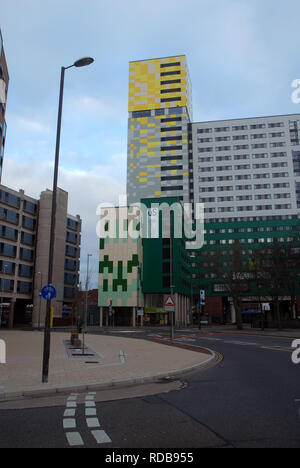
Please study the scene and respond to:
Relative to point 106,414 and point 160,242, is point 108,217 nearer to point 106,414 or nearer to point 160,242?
point 160,242

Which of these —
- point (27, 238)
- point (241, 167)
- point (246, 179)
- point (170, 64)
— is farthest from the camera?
point (170, 64)

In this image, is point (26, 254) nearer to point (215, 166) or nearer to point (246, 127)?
point (215, 166)

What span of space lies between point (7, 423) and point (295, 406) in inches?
205

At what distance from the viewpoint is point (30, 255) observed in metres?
76.0

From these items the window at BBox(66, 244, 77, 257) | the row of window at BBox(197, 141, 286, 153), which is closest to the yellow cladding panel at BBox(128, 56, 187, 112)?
the row of window at BBox(197, 141, 286, 153)

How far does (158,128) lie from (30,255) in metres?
65.8

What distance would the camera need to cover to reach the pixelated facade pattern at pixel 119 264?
253 feet

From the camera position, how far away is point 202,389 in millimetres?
9703

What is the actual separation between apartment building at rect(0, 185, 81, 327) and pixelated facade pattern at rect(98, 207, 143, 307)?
29.5ft

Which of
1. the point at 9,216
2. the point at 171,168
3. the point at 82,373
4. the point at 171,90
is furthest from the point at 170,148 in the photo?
the point at 82,373

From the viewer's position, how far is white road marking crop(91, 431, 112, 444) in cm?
536

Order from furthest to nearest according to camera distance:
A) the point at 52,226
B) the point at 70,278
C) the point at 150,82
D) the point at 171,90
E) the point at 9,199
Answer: the point at 150,82
the point at 171,90
the point at 70,278
the point at 9,199
the point at 52,226

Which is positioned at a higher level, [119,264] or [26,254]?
[26,254]
